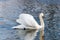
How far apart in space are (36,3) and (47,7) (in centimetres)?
21

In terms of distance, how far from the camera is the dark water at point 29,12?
8.17 ft

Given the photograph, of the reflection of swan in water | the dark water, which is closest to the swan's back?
the reflection of swan in water

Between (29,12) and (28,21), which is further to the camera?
(29,12)

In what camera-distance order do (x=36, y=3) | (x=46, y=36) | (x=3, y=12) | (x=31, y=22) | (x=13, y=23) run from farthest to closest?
(x=36, y=3) → (x=3, y=12) → (x=13, y=23) → (x=46, y=36) → (x=31, y=22)

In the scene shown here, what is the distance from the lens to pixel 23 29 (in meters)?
1.45

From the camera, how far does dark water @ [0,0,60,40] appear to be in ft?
8.17

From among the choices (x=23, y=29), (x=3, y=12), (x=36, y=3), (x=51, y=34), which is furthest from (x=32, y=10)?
(x=23, y=29)

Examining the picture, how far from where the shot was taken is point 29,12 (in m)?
2.96

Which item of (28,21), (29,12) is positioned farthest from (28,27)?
(29,12)

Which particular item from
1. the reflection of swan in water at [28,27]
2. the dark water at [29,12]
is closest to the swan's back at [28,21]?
the reflection of swan in water at [28,27]

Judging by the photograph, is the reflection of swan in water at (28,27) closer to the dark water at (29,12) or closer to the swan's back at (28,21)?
the swan's back at (28,21)

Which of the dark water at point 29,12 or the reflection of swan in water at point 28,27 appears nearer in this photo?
the reflection of swan in water at point 28,27

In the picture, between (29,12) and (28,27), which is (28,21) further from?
(29,12)

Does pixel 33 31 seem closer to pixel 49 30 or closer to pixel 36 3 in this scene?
pixel 49 30
